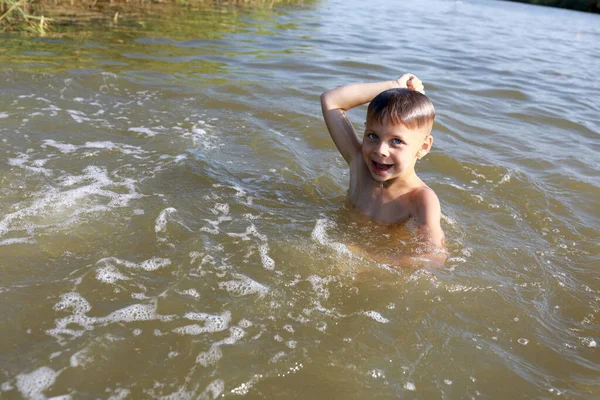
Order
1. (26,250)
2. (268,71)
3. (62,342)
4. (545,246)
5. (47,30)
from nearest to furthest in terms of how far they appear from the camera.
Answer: (62,342), (26,250), (545,246), (268,71), (47,30)

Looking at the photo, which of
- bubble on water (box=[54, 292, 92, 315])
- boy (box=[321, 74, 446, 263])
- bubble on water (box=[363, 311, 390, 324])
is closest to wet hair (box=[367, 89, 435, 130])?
boy (box=[321, 74, 446, 263])

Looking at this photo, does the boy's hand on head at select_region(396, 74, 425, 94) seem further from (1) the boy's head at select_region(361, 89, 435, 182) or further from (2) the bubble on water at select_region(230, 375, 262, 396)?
(2) the bubble on water at select_region(230, 375, 262, 396)

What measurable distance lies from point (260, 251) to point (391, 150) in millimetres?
942

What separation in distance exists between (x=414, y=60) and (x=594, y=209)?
225 inches

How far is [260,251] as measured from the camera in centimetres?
302

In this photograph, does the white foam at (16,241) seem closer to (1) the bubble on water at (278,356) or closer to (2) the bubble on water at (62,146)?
(2) the bubble on water at (62,146)

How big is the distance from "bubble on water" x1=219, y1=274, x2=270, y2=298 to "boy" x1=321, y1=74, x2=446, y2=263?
100 cm

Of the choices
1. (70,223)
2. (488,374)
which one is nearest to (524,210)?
A: (488,374)

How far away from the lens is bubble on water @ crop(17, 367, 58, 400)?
1911 millimetres

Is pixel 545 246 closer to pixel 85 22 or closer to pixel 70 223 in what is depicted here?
pixel 70 223

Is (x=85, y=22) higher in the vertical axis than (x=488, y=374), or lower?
higher

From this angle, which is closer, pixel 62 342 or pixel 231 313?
pixel 62 342

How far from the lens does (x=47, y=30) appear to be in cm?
824

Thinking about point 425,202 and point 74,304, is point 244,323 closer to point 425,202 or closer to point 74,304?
Result: point 74,304
